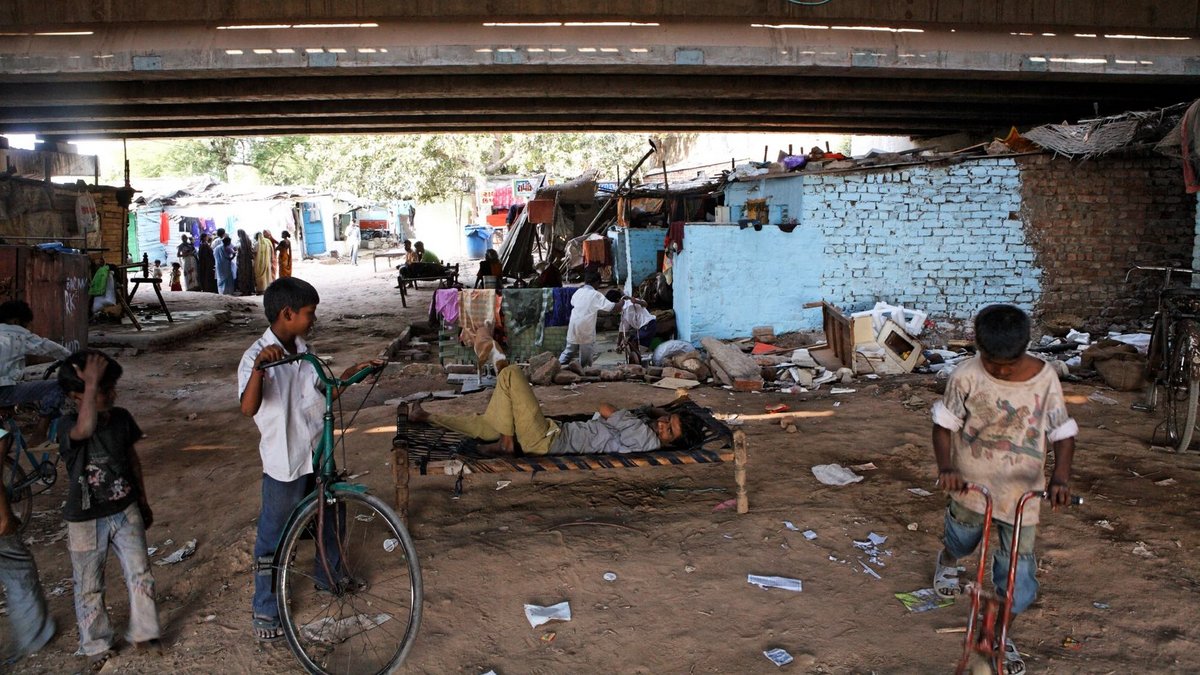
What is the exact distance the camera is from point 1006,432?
9.66 feet

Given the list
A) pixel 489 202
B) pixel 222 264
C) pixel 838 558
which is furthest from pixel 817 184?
pixel 489 202

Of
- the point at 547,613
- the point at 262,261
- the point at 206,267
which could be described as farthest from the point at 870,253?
the point at 206,267

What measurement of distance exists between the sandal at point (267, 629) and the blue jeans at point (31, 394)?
2.45 m

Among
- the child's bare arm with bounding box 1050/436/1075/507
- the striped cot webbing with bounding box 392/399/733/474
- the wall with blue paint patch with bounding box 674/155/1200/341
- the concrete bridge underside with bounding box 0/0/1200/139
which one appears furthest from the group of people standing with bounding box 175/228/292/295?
the child's bare arm with bounding box 1050/436/1075/507

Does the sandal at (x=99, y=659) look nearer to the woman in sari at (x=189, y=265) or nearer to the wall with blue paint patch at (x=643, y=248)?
the wall with blue paint patch at (x=643, y=248)

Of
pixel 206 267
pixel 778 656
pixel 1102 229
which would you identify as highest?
pixel 206 267

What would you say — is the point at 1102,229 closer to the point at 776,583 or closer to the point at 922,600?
the point at 922,600

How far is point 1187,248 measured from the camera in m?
10.7

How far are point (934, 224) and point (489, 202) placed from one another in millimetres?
23498

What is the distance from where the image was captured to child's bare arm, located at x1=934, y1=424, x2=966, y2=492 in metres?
2.86

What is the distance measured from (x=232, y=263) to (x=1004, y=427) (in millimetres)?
21480

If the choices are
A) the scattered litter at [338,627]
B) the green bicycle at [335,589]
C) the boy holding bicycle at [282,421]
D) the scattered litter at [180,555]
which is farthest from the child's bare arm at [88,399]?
the scattered litter at [180,555]

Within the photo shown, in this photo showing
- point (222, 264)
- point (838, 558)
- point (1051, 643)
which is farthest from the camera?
point (222, 264)

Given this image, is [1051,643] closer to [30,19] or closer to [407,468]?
[407,468]
